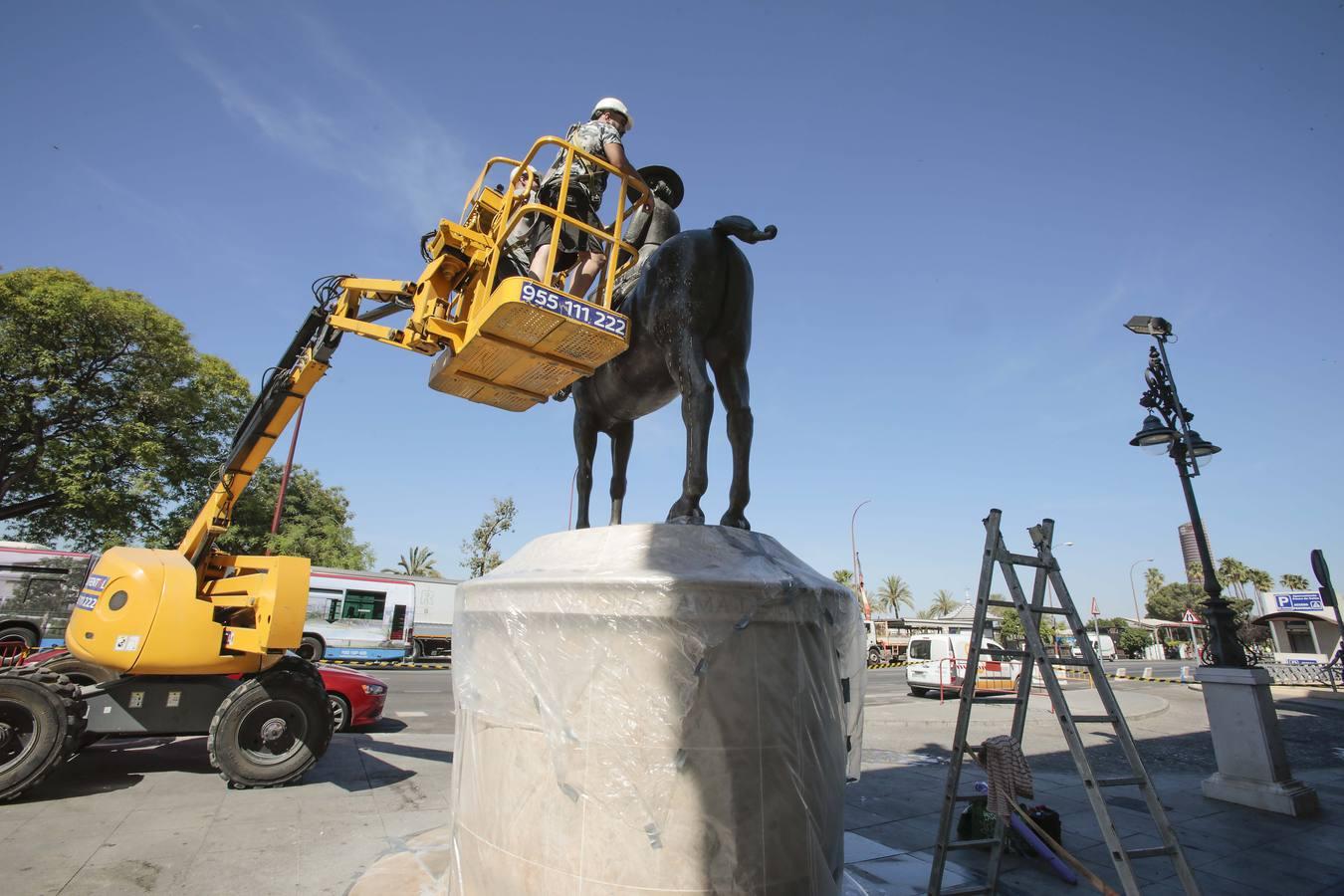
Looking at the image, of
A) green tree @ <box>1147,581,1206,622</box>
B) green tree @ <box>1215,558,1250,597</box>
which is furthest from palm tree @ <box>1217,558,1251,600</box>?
green tree @ <box>1147,581,1206,622</box>

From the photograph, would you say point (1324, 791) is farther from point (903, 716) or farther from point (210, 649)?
point (210, 649)

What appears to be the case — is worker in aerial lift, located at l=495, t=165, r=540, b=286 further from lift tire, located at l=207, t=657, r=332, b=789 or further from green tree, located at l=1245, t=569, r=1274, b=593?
green tree, located at l=1245, t=569, r=1274, b=593

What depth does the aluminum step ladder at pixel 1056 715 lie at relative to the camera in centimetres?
332

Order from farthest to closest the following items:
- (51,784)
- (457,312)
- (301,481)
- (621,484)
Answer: (301,481) < (51,784) < (457,312) < (621,484)

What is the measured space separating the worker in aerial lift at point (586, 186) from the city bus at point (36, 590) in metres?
18.2

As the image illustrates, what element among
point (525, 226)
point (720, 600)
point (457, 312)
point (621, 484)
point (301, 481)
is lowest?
point (720, 600)

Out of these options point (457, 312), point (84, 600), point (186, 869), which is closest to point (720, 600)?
point (457, 312)

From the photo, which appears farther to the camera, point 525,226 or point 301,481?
point 301,481

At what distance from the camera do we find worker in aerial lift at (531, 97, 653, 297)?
15.0 feet

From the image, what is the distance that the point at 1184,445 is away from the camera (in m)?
8.52

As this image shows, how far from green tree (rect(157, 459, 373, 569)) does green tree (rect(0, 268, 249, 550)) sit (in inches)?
210

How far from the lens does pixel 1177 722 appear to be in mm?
13070

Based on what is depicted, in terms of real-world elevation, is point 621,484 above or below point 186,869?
above

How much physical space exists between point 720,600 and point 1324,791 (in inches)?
351
